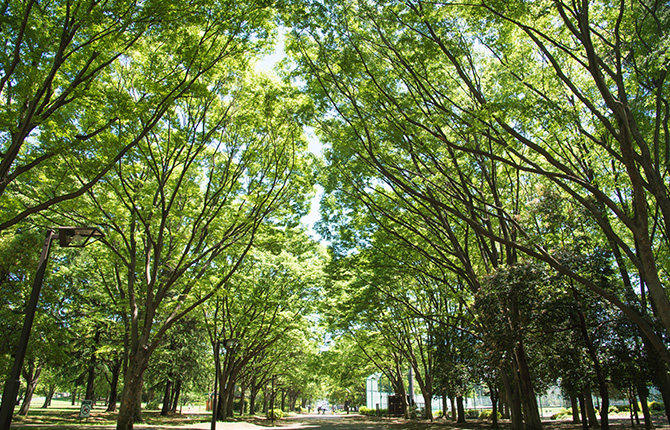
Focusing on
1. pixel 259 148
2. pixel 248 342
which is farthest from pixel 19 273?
pixel 248 342

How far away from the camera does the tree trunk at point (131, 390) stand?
11094 millimetres

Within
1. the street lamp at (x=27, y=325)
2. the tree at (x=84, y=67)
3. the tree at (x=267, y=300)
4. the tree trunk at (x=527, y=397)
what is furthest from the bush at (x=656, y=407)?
the street lamp at (x=27, y=325)

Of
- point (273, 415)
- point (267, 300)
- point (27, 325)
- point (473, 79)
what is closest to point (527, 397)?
point (473, 79)

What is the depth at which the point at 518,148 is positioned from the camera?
1295 centimetres

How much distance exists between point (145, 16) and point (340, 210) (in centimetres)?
902

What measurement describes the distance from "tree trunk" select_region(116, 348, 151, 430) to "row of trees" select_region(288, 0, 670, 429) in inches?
280

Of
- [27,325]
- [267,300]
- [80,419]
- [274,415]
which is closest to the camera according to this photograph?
[27,325]

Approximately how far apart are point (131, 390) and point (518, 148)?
1398 centimetres

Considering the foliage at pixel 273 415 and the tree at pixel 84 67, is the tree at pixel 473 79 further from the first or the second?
the foliage at pixel 273 415

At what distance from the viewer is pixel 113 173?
42.5 ft

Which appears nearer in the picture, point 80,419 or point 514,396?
point 514,396

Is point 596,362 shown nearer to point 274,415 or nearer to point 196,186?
point 196,186

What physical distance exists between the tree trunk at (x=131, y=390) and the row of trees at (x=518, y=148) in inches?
280

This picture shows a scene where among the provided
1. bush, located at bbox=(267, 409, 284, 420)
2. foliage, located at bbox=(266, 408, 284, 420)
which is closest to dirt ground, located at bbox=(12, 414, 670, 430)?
foliage, located at bbox=(266, 408, 284, 420)
